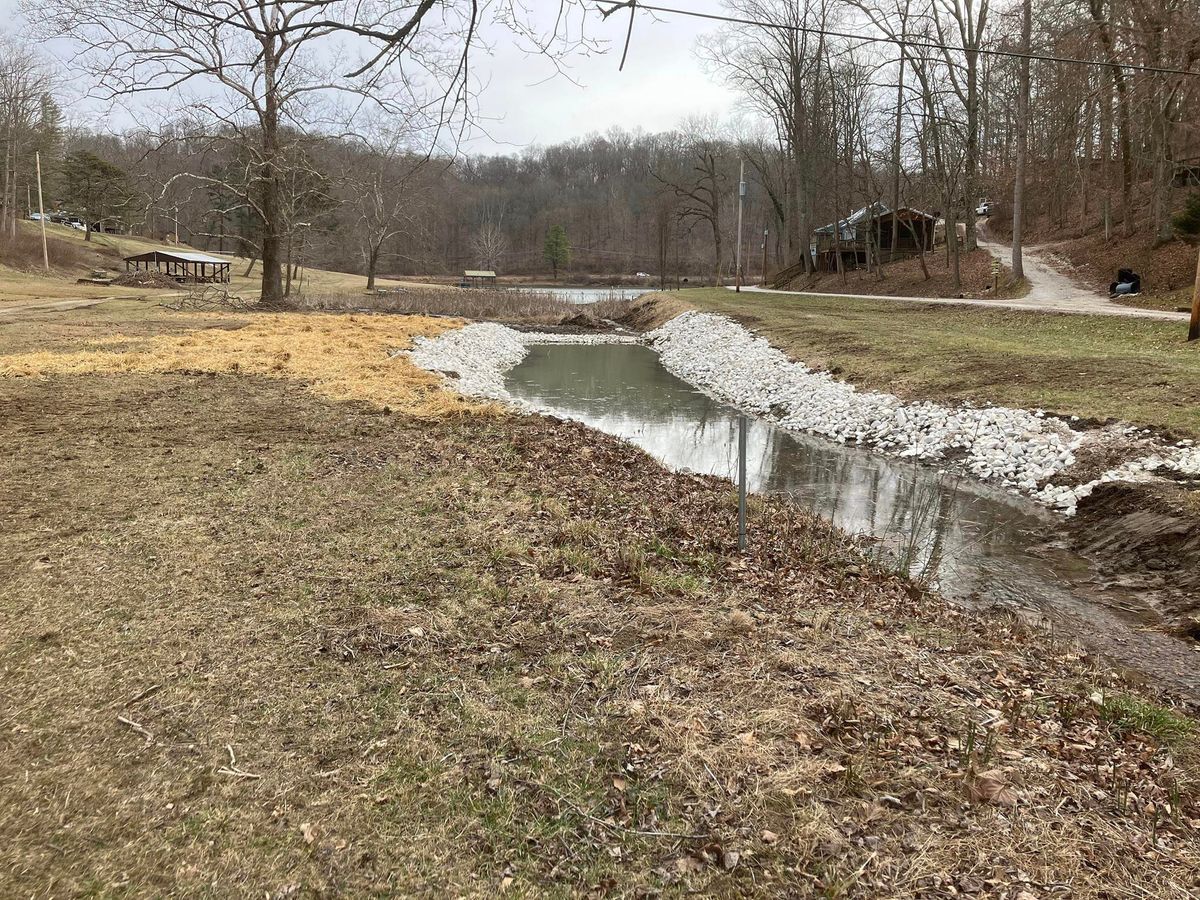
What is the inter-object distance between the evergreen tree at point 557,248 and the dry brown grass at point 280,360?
7138 cm

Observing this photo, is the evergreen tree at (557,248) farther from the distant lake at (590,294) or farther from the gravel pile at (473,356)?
the gravel pile at (473,356)

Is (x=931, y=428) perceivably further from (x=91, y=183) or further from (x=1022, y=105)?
(x=91, y=183)

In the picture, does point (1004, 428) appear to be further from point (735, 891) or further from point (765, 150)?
point (765, 150)

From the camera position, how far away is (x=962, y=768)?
122 inches

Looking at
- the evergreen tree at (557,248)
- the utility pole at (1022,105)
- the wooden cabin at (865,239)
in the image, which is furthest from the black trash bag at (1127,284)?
the evergreen tree at (557,248)

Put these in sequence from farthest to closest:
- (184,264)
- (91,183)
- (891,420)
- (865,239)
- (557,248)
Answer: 1. (557,248)
2. (91,183)
3. (184,264)
4. (865,239)
5. (891,420)

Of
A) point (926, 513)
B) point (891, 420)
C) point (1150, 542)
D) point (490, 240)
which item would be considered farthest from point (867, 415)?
point (490, 240)

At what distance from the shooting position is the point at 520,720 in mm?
3305

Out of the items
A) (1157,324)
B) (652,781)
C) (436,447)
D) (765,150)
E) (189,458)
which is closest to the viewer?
(652,781)

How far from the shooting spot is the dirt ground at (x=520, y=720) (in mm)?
2516

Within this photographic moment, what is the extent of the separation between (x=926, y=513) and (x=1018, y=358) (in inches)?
261

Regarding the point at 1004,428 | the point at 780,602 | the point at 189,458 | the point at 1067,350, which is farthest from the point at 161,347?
the point at 1067,350

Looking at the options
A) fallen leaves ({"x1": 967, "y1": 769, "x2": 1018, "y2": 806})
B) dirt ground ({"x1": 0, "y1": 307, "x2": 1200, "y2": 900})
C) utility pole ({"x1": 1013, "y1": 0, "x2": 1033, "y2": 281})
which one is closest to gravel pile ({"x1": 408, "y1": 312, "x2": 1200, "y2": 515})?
dirt ground ({"x1": 0, "y1": 307, "x2": 1200, "y2": 900})

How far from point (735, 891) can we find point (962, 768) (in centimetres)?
129
